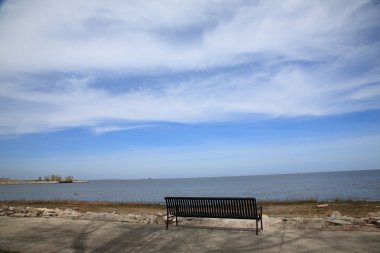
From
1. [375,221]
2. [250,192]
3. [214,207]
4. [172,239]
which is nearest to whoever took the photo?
[172,239]

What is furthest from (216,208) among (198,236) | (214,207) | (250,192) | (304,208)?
(250,192)

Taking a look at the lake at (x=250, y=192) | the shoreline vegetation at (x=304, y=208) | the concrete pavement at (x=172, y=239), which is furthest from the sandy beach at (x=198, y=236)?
the lake at (x=250, y=192)

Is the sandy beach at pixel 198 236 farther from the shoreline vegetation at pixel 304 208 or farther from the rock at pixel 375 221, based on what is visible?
the shoreline vegetation at pixel 304 208

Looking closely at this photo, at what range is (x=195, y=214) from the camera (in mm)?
9383

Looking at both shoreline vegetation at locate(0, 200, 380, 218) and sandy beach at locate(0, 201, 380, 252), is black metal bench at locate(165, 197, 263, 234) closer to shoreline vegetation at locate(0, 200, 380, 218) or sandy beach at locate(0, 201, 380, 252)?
sandy beach at locate(0, 201, 380, 252)

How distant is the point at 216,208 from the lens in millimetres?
9016

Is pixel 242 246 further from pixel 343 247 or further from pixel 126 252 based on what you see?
pixel 126 252

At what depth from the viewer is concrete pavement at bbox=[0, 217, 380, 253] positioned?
6.99 meters

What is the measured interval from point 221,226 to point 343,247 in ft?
12.1

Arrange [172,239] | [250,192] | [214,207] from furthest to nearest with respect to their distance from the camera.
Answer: [250,192], [214,207], [172,239]

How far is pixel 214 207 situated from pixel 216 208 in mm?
85

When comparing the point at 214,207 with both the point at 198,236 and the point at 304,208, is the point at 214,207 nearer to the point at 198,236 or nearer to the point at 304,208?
the point at 198,236

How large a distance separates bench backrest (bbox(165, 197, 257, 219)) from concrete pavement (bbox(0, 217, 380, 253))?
1.29ft

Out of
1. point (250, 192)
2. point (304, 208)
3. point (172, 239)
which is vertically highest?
point (172, 239)
